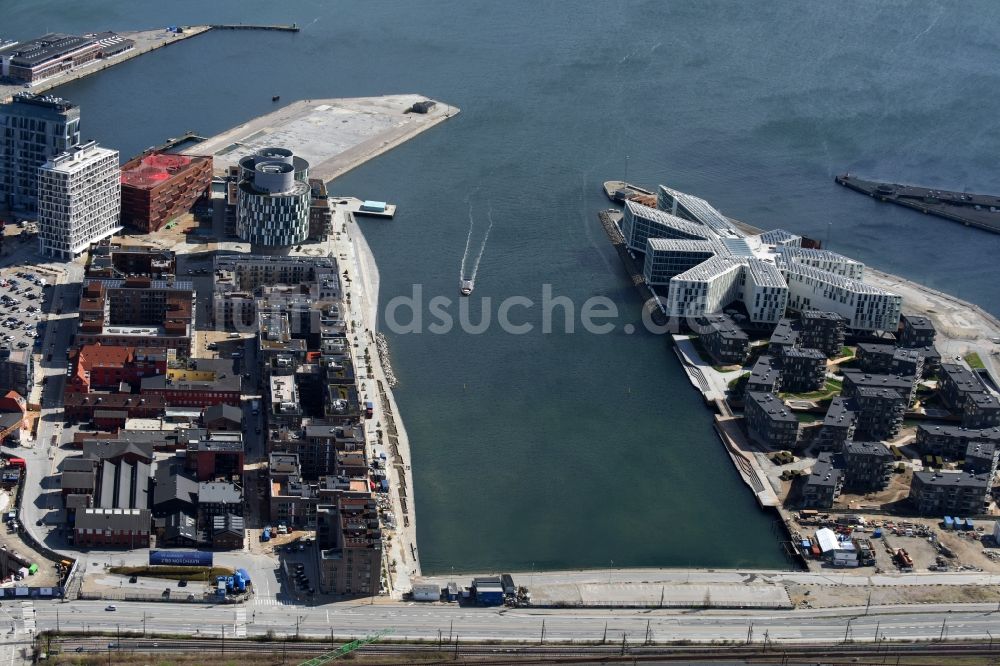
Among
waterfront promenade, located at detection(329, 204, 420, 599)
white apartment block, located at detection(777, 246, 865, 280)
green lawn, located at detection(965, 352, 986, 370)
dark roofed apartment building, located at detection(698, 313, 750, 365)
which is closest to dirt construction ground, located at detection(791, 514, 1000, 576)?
dark roofed apartment building, located at detection(698, 313, 750, 365)

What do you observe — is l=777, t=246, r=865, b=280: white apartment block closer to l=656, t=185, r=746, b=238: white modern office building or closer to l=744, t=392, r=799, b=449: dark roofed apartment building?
l=656, t=185, r=746, b=238: white modern office building

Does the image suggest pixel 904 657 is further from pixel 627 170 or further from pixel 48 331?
pixel 627 170

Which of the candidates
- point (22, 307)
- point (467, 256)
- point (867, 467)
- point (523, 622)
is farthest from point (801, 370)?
point (22, 307)

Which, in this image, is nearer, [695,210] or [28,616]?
[28,616]

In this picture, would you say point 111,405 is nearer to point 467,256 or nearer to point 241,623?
point 241,623

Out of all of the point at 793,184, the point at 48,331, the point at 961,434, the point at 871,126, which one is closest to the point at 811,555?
the point at 961,434

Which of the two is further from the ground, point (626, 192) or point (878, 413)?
point (626, 192)

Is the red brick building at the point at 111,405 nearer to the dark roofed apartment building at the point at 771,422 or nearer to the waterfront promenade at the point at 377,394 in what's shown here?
the waterfront promenade at the point at 377,394

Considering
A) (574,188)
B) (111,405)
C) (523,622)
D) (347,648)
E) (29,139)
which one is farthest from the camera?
(574,188)
